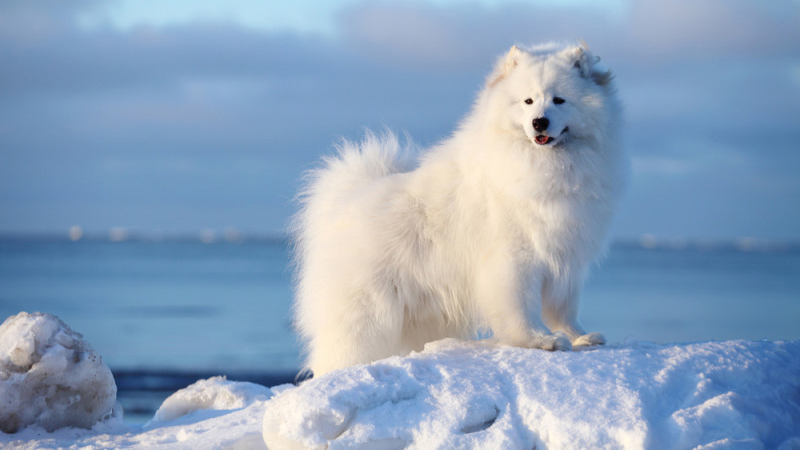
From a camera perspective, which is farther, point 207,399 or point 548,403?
point 207,399

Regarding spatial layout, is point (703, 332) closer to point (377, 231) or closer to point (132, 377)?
point (132, 377)

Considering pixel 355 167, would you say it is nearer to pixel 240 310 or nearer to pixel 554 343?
pixel 554 343

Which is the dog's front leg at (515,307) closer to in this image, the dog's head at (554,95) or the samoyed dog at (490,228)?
the samoyed dog at (490,228)

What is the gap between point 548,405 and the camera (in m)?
3.43

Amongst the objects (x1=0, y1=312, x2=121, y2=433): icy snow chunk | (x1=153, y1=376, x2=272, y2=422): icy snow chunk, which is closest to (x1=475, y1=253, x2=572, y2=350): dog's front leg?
(x1=153, y1=376, x2=272, y2=422): icy snow chunk

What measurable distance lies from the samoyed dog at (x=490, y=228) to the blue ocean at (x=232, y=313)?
87 centimetres

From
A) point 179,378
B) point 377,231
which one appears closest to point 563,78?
point 377,231

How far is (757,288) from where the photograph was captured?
105ft

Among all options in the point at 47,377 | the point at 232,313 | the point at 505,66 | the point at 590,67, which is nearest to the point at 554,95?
the point at 590,67

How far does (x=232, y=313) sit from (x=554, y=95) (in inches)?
725

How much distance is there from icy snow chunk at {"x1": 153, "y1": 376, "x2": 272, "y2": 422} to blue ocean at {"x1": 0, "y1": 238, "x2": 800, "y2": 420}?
1.07m

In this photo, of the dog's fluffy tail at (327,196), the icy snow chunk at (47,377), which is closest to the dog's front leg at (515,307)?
the dog's fluffy tail at (327,196)

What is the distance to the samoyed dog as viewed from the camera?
14.3 feet

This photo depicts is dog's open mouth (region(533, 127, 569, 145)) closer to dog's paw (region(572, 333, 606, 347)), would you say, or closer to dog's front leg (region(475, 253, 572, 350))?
dog's front leg (region(475, 253, 572, 350))
